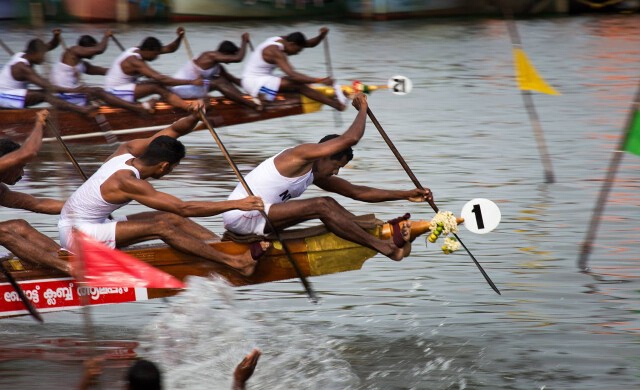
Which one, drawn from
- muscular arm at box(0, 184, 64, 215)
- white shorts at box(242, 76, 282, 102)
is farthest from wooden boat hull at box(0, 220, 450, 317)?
white shorts at box(242, 76, 282, 102)

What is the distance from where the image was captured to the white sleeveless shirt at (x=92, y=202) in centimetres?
1014

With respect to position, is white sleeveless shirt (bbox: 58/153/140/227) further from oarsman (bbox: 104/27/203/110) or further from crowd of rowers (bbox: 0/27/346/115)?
oarsman (bbox: 104/27/203/110)

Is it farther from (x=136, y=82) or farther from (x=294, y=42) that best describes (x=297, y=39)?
(x=136, y=82)

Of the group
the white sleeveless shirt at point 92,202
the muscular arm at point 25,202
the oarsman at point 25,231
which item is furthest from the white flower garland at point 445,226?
the muscular arm at point 25,202

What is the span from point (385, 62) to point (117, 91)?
40.7 ft

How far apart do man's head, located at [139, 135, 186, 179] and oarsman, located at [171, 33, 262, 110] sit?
8.56m

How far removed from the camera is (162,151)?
9984 mm

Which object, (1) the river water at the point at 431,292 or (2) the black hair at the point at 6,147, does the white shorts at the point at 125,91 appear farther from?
(2) the black hair at the point at 6,147

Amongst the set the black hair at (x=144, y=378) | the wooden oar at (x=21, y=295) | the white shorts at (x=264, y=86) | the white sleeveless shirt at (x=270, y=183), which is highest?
the black hair at (x=144, y=378)

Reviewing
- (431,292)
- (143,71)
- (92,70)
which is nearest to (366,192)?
(431,292)

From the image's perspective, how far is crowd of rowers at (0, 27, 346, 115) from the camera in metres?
17.6

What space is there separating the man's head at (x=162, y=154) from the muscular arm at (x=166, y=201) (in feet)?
0.62

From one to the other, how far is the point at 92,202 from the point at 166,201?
0.70 m

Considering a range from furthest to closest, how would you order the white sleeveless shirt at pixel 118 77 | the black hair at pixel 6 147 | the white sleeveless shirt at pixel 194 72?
the white sleeveless shirt at pixel 194 72 < the white sleeveless shirt at pixel 118 77 < the black hair at pixel 6 147
